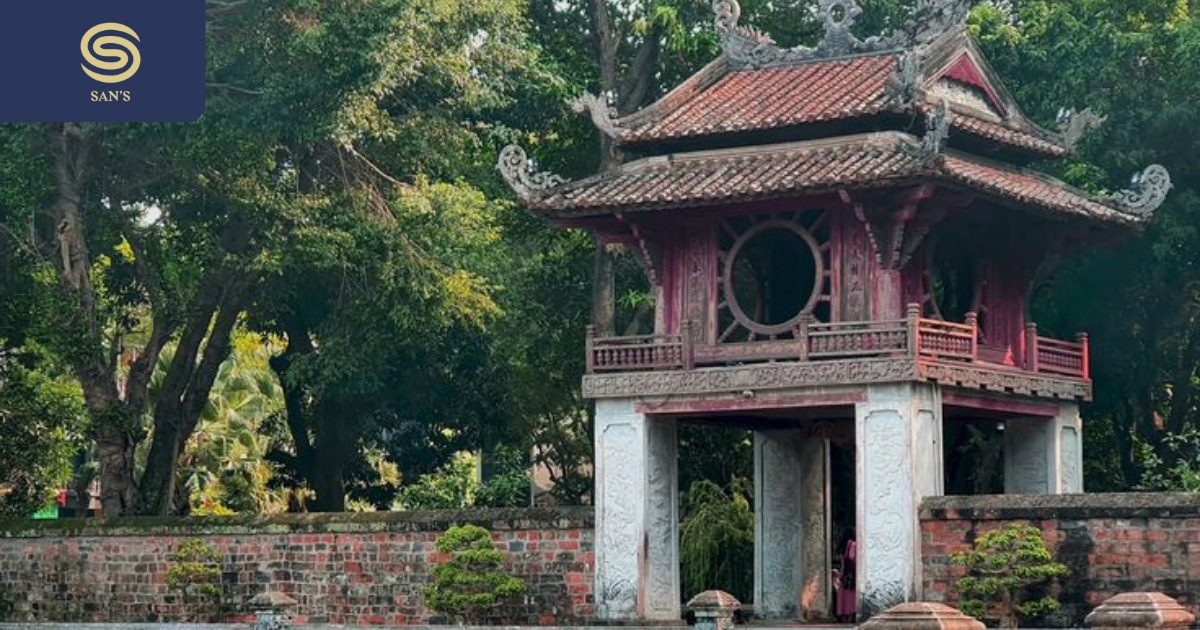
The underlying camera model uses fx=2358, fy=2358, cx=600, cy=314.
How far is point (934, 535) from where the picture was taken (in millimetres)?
27828

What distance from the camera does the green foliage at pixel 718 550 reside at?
33812mm

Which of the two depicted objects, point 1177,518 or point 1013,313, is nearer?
point 1177,518

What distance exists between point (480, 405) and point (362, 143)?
6.98 m

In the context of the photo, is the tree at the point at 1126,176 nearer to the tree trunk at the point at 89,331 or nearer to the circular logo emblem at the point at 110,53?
the circular logo emblem at the point at 110,53

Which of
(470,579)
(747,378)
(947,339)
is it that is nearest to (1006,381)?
(947,339)

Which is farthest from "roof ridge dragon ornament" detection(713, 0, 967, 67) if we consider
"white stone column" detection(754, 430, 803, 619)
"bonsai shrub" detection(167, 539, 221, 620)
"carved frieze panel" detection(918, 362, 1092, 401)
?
"bonsai shrub" detection(167, 539, 221, 620)

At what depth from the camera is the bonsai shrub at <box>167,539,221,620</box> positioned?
32.5m

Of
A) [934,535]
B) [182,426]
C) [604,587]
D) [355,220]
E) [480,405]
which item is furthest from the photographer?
[480,405]

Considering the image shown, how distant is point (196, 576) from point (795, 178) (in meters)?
10.2

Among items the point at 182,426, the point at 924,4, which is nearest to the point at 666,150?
the point at 924,4

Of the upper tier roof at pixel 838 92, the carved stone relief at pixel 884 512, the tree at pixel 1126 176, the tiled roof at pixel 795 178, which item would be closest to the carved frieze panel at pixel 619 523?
the tiled roof at pixel 795 178

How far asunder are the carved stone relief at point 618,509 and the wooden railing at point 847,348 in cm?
71

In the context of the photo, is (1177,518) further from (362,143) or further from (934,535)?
(362,143)

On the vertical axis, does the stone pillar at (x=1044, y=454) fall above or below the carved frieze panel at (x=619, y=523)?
above
